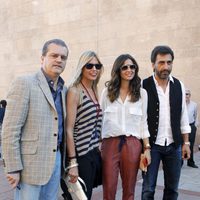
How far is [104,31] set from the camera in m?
11.4

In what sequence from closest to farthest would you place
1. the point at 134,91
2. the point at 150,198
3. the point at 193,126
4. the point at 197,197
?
the point at 134,91, the point at 150,198, the point at 197,197, the point at 193,126

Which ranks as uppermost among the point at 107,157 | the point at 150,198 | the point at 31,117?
the point at 31,117

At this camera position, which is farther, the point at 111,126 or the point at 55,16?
the point at 55,16

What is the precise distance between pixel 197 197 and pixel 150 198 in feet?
5.86

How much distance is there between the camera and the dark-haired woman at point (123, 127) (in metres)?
3.28

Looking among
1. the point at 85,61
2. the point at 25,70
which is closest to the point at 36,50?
the point at 25,70

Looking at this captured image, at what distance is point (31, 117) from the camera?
8.61 ft

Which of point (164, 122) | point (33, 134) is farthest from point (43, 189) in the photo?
point (164, 122)

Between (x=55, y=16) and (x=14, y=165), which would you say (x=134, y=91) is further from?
(x=55, y=16)

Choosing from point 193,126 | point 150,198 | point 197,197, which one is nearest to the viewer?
point 150,198

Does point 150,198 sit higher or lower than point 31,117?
lower

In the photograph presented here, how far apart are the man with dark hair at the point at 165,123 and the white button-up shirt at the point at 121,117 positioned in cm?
26

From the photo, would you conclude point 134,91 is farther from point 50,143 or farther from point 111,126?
point 50,143

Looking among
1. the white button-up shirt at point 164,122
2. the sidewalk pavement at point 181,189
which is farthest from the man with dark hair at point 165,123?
the sidewalk pavement at point 181,189
